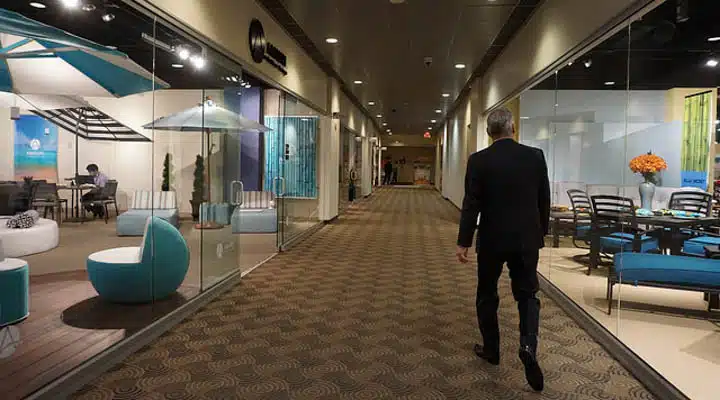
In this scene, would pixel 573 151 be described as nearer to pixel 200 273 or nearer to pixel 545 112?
pixel 545 112

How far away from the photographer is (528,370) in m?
3.17

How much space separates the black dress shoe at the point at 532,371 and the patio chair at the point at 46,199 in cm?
357

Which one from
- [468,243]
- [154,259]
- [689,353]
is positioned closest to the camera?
[468,243]

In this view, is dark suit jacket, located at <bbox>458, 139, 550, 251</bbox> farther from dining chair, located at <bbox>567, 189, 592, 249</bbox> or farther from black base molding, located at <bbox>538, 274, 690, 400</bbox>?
dining chair, located at <bbox>567, 189, 592, 249</bbox>

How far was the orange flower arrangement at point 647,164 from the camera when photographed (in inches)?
180

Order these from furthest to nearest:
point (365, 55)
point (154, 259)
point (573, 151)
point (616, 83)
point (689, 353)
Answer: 1. point (365, 55)
2. point (573, 151)
3. point (616, 83)
4. point (154, 259)
5. point (689, 353)

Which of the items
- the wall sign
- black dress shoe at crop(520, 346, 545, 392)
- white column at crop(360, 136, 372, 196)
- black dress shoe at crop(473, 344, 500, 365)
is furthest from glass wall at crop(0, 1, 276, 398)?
white column at crop(360, 136, 372, 196)

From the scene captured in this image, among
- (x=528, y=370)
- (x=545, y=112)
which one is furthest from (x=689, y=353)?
(x=545, y=112)

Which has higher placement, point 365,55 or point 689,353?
point 365,55

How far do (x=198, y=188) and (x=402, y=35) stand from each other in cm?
448

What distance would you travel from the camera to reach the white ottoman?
4.42 meters

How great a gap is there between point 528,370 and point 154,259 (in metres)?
3.14

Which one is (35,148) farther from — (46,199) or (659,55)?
(659,55)

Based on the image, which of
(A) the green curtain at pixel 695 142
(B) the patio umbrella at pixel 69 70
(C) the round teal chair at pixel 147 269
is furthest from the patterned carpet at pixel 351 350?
(B) the patio umbrella at pixel 69 70
